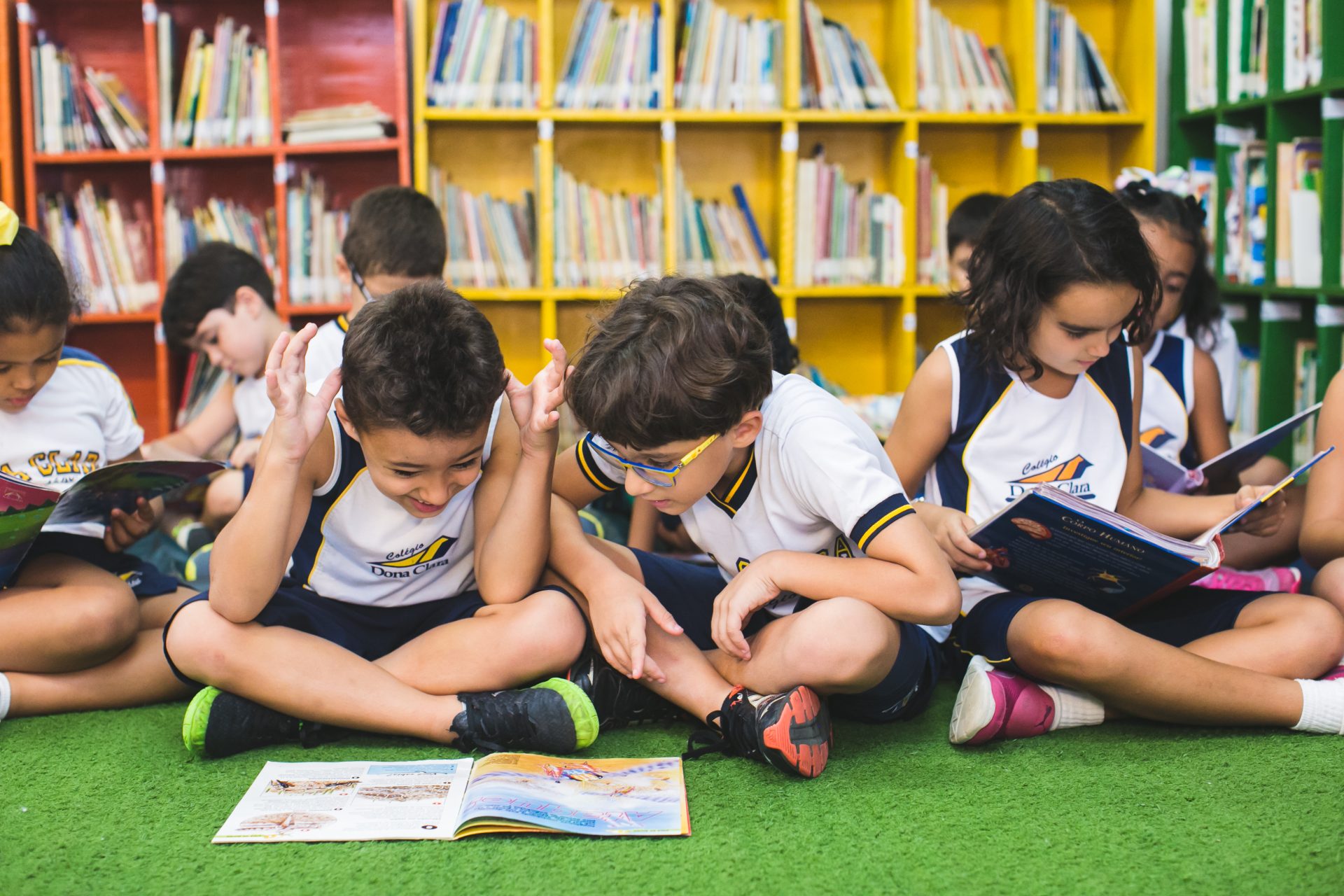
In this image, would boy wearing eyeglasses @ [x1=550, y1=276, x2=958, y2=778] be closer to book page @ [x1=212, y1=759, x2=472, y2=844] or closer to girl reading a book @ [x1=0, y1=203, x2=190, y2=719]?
book page @ [x1=212, y1=759, x2=472, y2=844]

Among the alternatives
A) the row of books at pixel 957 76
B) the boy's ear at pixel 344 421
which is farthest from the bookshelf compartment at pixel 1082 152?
the boy's ear at pixel 344 421

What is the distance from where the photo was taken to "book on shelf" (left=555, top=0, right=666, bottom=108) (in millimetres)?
3223

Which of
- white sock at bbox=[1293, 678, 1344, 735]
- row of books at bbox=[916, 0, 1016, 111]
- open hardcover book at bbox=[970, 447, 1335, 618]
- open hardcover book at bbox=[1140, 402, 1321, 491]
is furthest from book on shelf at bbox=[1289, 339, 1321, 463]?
white sock at bbox=[1293, 678, 1344, 735]

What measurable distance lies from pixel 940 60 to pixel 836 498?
7.89 ft

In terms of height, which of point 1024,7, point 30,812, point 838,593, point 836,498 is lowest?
point 30,812

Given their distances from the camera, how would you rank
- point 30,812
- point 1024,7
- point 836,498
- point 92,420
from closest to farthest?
point 30,812 → point 836,498 → point 92,420 → point 1024,7

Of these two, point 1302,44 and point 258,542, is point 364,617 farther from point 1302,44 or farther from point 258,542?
point 1302,44

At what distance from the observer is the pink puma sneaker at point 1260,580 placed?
2.02 m

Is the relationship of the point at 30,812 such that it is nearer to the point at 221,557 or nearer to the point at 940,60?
the point at 221,557

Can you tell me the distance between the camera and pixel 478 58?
10.5 feet

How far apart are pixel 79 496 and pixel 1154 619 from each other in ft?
5.11

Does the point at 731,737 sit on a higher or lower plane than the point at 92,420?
lower

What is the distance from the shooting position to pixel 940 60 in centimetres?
331

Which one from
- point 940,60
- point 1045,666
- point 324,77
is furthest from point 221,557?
point 940,60
